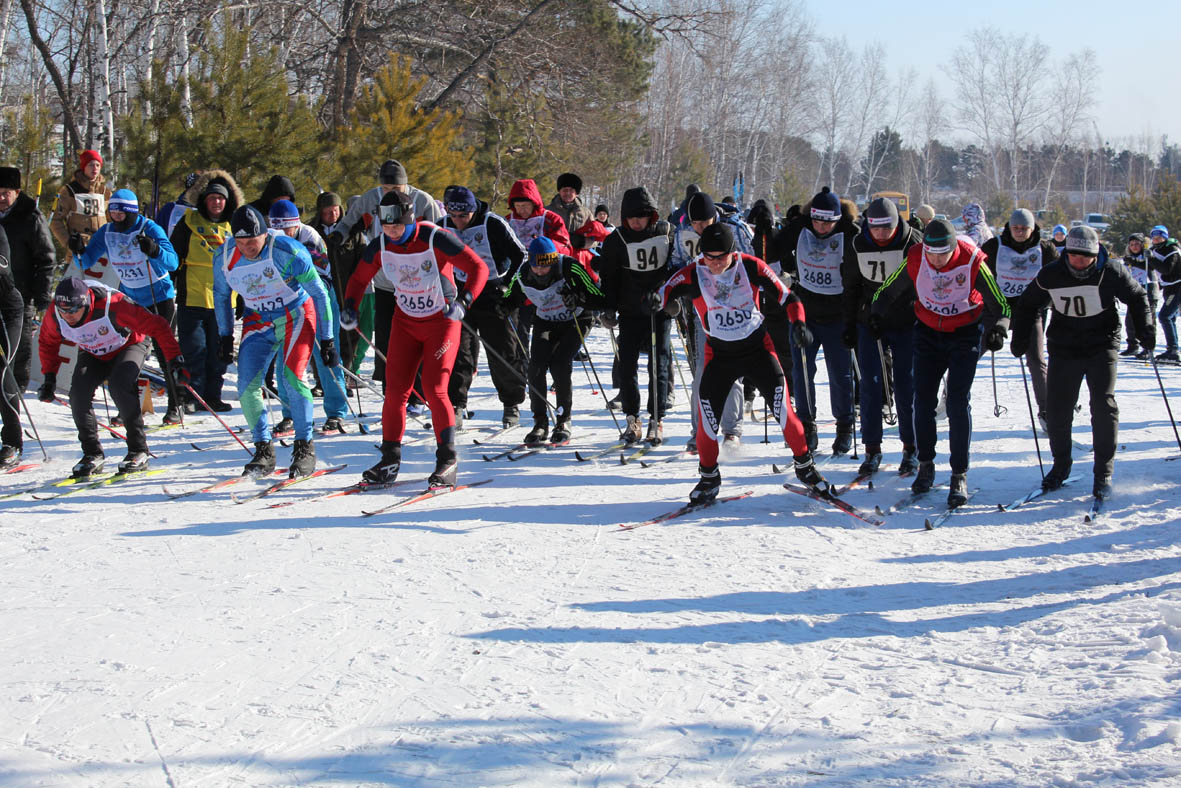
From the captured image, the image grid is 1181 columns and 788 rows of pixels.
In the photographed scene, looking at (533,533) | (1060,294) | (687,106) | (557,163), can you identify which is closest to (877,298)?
(1060,294)

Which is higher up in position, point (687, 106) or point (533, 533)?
point (687, 106)

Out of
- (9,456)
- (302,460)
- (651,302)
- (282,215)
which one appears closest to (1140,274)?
(651,302)

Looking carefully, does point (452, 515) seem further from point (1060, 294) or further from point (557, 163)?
point (557, 163)

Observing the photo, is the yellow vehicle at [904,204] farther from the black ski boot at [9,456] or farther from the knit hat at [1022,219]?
the black ski boot at [9,456]

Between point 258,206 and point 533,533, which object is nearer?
point 533,533

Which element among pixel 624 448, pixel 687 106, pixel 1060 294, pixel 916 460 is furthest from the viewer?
pixel 687 106

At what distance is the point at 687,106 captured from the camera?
49406mm

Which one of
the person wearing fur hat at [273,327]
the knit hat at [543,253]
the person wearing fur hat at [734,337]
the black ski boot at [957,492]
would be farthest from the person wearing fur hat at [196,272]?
the black ski boot at [957,492]

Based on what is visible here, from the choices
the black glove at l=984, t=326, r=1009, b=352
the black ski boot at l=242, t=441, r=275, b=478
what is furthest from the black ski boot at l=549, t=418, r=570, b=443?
the black glove at l=984, t=326, r=1009, b=352

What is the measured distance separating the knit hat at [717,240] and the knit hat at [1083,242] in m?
2.03

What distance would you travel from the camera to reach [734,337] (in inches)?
258

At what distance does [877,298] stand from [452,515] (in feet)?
9.84

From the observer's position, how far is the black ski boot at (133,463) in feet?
25.1

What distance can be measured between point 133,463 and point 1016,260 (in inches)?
283
